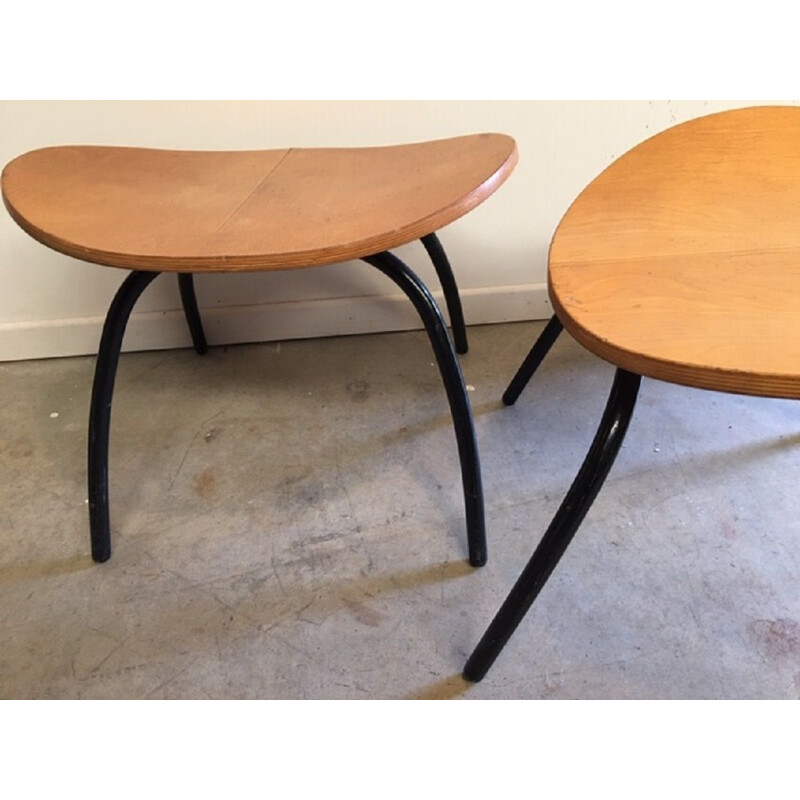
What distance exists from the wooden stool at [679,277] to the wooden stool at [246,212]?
172 mm

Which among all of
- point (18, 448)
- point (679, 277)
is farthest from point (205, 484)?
point (679, 277)

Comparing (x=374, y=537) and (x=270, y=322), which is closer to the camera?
(x=374, y=537)

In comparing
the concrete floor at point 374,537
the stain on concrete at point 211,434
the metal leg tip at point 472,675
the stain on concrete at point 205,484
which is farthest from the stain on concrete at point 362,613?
the stain on concrete at point 211,434

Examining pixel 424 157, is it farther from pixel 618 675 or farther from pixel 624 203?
pixel 618 675

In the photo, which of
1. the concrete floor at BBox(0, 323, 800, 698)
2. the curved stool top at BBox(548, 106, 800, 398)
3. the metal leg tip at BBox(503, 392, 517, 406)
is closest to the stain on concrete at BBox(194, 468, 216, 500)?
the concrete floor at BBox(0, 323, 800, 698)

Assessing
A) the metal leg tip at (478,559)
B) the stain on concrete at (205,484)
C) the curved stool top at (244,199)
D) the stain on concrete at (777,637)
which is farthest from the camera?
the stain on concrete at (205,484)

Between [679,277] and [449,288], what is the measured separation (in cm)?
63

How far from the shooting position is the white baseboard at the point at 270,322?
4.58 ft

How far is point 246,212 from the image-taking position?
852 millimetres

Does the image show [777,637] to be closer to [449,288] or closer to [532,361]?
[532,361]

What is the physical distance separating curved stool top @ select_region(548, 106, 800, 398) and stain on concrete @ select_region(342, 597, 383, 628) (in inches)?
19.6

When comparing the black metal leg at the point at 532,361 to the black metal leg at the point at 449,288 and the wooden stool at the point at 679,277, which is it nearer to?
the black metal leg at the point at 449,288

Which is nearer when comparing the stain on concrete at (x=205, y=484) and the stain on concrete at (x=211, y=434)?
the stain on concrete at (x=205, y=484)
